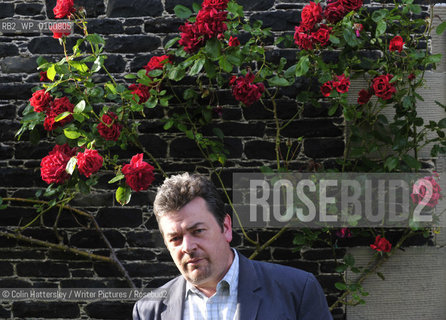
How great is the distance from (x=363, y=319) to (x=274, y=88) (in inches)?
70.7

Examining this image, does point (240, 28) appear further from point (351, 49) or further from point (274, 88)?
point (351, 49)

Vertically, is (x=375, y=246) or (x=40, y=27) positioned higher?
(x=40, y=27)

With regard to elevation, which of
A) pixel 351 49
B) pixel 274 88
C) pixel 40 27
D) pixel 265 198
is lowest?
pixel 265 198

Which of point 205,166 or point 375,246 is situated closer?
point 375,246

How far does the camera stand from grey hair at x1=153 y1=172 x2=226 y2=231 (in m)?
2.05

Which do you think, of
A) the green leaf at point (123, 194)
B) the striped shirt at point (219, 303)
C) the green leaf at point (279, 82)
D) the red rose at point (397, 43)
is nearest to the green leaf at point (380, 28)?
the red rose at point (397, 43)

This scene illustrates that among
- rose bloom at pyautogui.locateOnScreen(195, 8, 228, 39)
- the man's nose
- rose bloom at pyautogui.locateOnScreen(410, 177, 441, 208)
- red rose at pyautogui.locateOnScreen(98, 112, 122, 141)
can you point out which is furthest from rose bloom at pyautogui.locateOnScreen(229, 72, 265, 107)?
the man's nose

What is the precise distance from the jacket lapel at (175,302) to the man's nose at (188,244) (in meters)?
0.25

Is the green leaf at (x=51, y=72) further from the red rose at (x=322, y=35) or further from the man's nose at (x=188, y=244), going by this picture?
the man's nose at (x=188, y=244)

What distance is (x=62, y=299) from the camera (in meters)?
3.95

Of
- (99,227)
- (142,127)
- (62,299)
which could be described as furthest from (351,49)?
(62,299)

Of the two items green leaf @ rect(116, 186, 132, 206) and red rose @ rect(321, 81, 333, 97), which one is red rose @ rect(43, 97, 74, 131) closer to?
green leaf @ rect(116, 186, 132, 206)

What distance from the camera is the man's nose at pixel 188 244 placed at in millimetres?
2023

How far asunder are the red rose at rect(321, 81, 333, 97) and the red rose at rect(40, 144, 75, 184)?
5.50 ft
